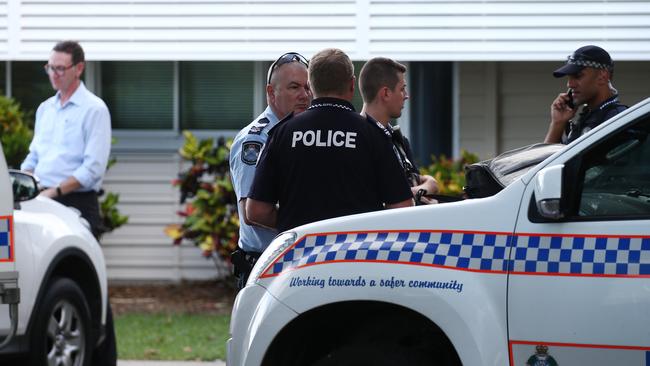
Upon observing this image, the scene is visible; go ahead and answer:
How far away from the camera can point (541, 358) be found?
4613mm

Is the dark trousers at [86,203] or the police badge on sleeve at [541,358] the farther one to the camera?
the dark trousers at [86,203]

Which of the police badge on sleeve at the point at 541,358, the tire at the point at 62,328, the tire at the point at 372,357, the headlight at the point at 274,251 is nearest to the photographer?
the police badge on sleeve at the point at 541,358

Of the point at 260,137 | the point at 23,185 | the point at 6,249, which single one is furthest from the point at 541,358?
the point at 23,185

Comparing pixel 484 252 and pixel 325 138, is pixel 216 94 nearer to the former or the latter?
pixel 325 138

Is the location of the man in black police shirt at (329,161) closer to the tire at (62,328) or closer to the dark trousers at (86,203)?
the tire at (62,328)

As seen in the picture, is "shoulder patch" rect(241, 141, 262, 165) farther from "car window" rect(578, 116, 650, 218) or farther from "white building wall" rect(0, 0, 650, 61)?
"white building wall" rect(0, 0, 650, 61)

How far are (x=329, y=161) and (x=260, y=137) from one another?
71 cm

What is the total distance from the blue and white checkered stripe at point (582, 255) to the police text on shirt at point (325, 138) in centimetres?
97

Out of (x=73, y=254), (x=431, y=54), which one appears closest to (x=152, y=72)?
(x=431, y=54)

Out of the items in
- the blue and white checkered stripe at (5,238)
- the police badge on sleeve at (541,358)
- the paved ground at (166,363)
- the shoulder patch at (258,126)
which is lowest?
the paved ground at (166,363)

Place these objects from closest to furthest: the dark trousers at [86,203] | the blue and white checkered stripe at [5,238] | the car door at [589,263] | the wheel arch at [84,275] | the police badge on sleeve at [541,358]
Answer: the car door at [589,263] → the police badge on sleeve at [541,358] → the blue and white checkered stripe at [5,238] → the wheel arch at [84,275] → the dark trousers at [86,203]

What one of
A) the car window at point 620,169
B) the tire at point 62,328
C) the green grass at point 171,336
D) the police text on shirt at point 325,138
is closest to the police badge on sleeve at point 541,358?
the car window at point 620,169

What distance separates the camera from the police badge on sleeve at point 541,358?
460 cm

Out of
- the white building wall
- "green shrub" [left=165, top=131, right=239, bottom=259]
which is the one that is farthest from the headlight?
the white building wall
